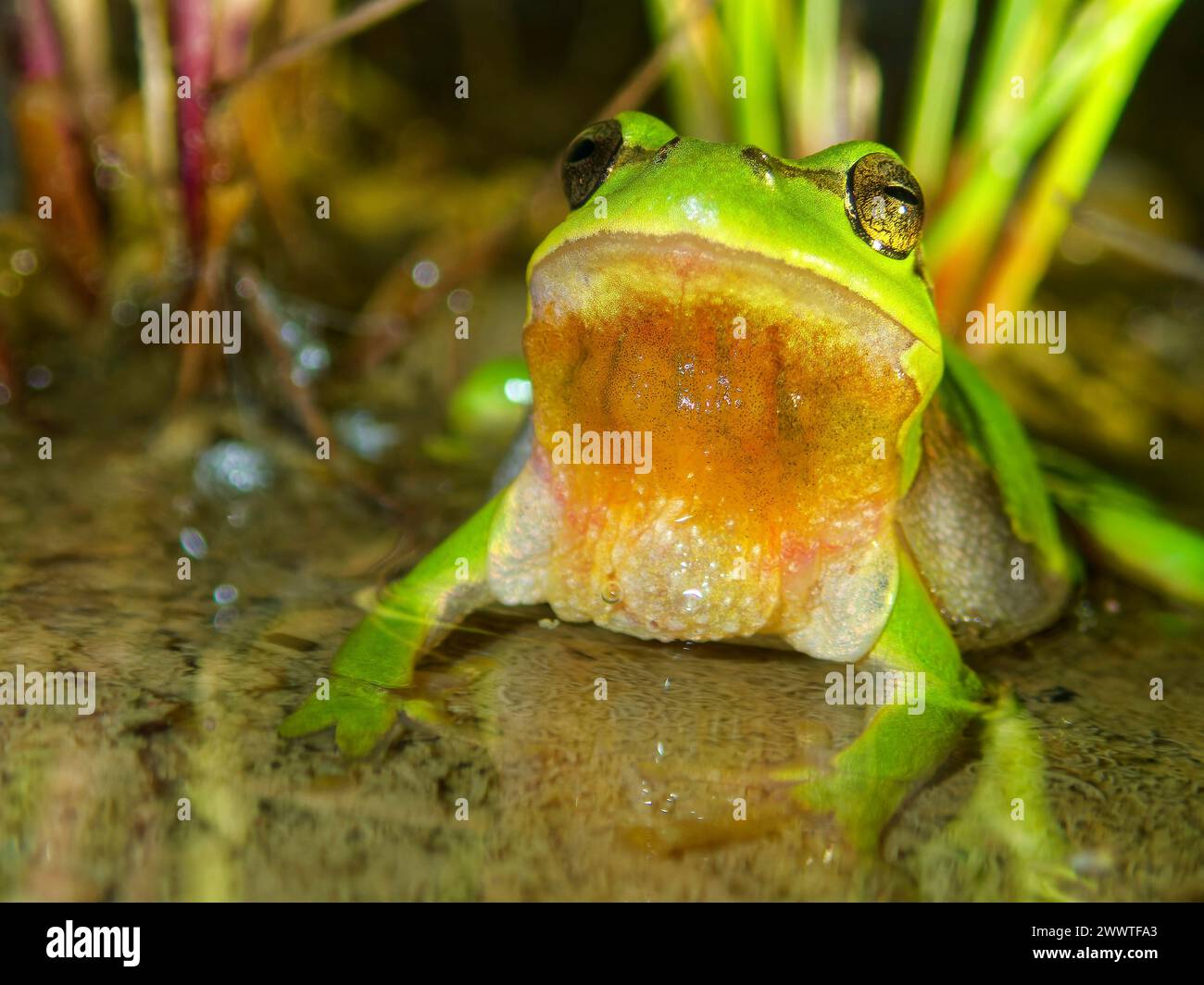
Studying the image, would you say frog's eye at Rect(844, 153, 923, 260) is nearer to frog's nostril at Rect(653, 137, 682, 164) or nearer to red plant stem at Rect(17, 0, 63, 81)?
frog's nostril at Rect(653, 137, 682, 164)

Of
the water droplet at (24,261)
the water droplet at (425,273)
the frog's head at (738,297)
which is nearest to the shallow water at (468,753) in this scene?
the frog's head at (738,297)

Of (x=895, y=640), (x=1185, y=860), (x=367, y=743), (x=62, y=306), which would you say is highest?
(x=62, y=306)

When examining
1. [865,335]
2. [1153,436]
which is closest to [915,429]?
[865,335]

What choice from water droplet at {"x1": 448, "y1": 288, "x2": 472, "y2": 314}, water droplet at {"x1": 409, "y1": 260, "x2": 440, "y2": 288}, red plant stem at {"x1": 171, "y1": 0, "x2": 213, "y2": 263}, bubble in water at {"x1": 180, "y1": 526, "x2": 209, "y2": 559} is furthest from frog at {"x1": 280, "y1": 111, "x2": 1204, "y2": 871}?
water droplet at {"x1": 448, "y1": 288, "x2": 472, "y2": 314}

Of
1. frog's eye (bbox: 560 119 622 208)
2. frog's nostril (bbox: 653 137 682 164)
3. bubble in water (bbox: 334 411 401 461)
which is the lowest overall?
bubble in water (bbox: 334 411 401 461)

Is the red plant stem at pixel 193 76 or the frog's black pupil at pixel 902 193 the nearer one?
the frog's black pupil at pixel 902 193

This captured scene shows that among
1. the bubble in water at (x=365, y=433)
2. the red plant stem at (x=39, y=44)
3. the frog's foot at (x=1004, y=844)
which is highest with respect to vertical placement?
the red plant stem at (x=39, y=44)

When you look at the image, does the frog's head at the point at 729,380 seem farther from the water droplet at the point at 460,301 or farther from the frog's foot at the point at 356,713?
the water droplet at the point at 460,301

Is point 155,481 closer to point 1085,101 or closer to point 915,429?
point 915,429
